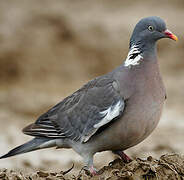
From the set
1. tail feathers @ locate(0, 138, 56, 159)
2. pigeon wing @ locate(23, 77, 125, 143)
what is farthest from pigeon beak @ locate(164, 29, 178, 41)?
tail feathers @ locate(0, 138, 56, 159)

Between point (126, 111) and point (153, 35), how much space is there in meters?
0.88

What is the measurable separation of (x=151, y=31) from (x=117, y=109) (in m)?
0.92

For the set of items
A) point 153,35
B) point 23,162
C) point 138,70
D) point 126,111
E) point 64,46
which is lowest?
point 23,162

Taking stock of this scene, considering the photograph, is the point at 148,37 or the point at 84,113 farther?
the point at 84,113

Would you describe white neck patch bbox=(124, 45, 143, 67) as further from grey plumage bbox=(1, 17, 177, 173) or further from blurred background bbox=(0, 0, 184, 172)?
blurred background bbox=(0, 0, 184, 172)

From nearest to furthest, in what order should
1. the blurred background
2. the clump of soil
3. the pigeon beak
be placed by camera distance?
the clump of soil → the pigeon beak → the blurred background

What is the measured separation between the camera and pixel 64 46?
11094mm

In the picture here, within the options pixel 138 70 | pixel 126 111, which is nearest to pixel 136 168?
pixel 126 111

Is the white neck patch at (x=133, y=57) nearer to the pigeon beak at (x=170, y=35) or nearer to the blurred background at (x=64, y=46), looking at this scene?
the pigeon beak at (x=170, y=35)

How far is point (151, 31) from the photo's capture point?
5.18 m

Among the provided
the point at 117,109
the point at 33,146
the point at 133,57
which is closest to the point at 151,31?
the point at 133,57

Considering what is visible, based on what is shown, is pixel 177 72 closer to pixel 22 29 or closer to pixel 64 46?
pixel 64 46

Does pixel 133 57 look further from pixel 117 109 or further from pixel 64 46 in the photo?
pixel 64 46

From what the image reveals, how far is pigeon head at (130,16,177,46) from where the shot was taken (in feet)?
17.0
